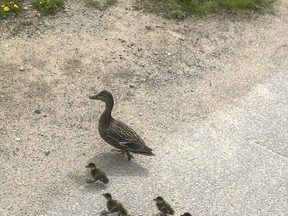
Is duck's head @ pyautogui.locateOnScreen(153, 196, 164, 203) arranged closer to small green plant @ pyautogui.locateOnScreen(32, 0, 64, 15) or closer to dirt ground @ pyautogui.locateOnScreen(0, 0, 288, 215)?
dirt ground @ pyautogui.locateOnScreen(0, 0, 288, 215)

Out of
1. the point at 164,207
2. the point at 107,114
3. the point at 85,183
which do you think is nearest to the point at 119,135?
the point at 107,114

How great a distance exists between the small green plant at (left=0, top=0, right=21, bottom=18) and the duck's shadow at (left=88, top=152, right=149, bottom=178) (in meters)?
4.04

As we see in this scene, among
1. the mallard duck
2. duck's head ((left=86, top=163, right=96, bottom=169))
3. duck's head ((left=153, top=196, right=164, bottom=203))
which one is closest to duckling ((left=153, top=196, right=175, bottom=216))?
duck's head ((left=153, top=196, right=164, bottom=203))

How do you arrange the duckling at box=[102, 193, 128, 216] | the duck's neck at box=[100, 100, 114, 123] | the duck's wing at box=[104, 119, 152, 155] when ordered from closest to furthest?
the duckling at box=[102, 193, 128, 216] → the duck's wing at box=[104, 119, 152, 155] → the duck's neck at box=[100, 100, 114, 123]

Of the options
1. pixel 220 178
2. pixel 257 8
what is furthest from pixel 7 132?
pixel 257 8

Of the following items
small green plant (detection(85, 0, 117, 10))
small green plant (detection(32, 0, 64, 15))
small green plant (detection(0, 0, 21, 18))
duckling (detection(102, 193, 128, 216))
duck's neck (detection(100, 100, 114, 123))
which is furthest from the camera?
small green plant (detection(85, 0, 117, 10))

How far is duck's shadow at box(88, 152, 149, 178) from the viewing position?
24.5 ft

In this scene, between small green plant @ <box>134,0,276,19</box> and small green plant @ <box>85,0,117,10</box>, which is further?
small green plant @ <box>134,0,276,19</box>

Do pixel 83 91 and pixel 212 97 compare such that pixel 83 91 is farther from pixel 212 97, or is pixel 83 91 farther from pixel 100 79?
pixel 212 97

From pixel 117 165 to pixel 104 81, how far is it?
2.00 metres

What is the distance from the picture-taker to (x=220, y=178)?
302 inches

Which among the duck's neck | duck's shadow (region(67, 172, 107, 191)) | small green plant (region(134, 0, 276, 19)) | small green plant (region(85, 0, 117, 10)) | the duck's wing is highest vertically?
small green plant (region(134, 0, 276, 19))

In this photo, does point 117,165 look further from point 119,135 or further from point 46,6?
point 46,6

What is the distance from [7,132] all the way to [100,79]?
205 cm
